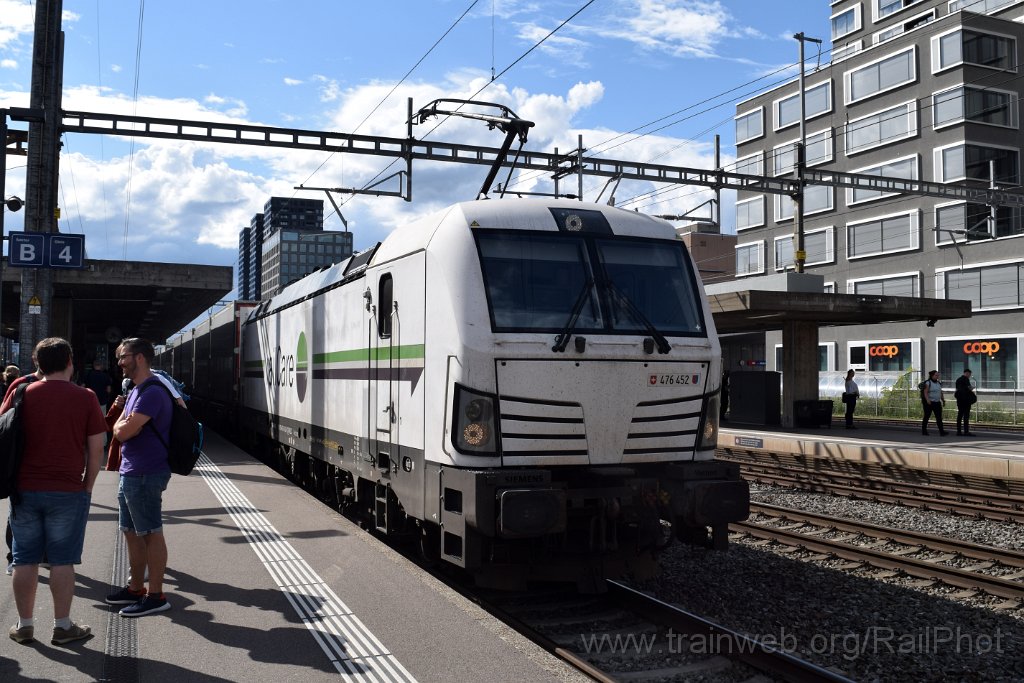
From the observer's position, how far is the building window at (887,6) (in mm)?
55125

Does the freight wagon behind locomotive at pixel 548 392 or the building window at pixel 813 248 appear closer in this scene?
the freight wagon behind locomotive at pixel 548 392

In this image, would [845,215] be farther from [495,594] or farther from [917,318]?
[495,594]

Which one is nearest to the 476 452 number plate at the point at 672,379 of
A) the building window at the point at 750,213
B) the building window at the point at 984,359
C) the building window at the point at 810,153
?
the building window at the point at 984,359

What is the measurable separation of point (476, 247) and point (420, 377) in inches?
44.7

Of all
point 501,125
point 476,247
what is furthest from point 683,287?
point 501,125

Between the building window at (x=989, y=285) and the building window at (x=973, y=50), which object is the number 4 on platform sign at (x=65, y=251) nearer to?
the building window at (x=989, y=285)

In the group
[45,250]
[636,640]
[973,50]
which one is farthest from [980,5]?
[636,640]

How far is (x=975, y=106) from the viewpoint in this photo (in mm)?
46375

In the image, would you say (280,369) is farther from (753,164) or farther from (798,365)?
(753,164)

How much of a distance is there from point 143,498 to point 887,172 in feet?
166

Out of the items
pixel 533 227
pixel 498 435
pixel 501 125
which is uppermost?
pixel 501 125

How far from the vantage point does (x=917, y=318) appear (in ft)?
85.9

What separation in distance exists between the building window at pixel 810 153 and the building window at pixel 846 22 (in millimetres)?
9010

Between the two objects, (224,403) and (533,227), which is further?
(224,403)
